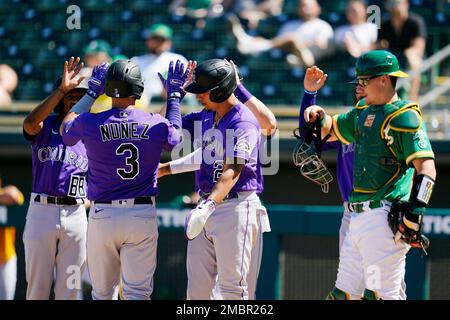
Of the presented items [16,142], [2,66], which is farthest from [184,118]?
[2,66]

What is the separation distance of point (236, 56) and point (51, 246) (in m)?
4.57

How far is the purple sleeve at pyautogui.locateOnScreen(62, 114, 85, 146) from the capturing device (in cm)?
486

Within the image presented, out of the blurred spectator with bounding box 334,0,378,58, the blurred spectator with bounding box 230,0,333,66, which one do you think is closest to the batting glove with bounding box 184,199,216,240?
the blurred spectator with bounding box 334,0,378,58

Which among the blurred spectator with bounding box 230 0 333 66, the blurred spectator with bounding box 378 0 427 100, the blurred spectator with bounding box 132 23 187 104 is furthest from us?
the blurred spectator with bounding box 230 0 333 66

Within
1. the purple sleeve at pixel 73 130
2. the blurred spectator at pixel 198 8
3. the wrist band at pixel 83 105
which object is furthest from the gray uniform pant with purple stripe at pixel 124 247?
the blurred spectator at pixel 198 8

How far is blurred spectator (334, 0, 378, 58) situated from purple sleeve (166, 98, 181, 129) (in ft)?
13.6

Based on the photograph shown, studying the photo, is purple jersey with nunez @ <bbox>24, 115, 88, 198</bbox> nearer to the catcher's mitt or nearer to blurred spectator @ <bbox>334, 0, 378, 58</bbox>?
the catcher's mitt

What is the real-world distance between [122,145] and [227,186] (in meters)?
0.64

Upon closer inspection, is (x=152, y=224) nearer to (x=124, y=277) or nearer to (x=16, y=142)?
(x=124, y=277)

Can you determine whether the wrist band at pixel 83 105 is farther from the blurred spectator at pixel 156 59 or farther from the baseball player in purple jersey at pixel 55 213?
the blurred spectator at pixel 156 59

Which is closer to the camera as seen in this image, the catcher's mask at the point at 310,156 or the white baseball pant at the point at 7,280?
the catcher's mask at the point at 310,156

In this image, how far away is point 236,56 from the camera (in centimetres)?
957

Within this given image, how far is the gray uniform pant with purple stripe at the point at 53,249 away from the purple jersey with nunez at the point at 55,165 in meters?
0.11

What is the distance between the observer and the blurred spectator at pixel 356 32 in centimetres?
879
